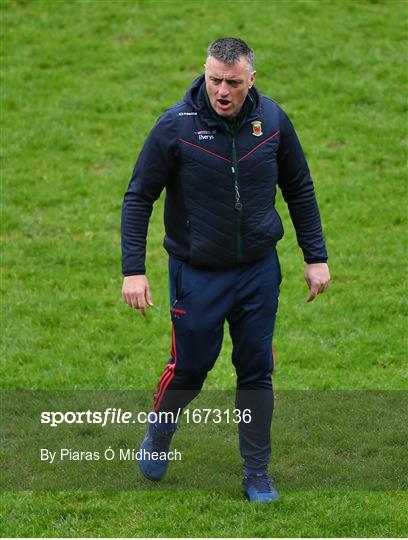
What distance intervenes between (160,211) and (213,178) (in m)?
5.46

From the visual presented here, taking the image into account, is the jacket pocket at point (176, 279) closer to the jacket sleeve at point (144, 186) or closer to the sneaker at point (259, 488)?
the jacket sleeve at point (144, 186)

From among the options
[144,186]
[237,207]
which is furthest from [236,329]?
[144,186]

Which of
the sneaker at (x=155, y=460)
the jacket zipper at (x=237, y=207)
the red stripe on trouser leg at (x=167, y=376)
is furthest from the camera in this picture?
the sneaker at (x=155, y=460)

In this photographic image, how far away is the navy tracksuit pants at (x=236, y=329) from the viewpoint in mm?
6562

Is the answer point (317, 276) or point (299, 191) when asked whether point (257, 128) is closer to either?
point (299, 191)

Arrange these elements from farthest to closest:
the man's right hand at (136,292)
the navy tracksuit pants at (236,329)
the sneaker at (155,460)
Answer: the sneaker at (155,460)
the navy tracksuit pants at (236,329)
the man's right hand at (136,292)

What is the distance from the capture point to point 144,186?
648 centimetres

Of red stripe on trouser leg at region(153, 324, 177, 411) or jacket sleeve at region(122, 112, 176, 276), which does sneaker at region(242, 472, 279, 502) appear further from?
jacket sleeve at region(122, 112, 176, 276)

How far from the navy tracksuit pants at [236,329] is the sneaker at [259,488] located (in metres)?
0.06

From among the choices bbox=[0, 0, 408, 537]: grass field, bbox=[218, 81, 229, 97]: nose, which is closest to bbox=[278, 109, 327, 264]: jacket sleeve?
bbox=[218, 81, 229, 97]: nose

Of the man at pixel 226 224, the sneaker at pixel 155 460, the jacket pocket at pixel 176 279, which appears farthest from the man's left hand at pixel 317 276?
the sneaker at pixel 155 460

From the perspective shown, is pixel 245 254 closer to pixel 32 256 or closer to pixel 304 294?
pixel 304 294

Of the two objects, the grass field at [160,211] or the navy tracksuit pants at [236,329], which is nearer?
the navy tracksuit pants at [236,329]

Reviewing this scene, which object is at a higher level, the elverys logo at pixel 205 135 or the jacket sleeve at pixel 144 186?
the elverys logo at pixel 205 135
